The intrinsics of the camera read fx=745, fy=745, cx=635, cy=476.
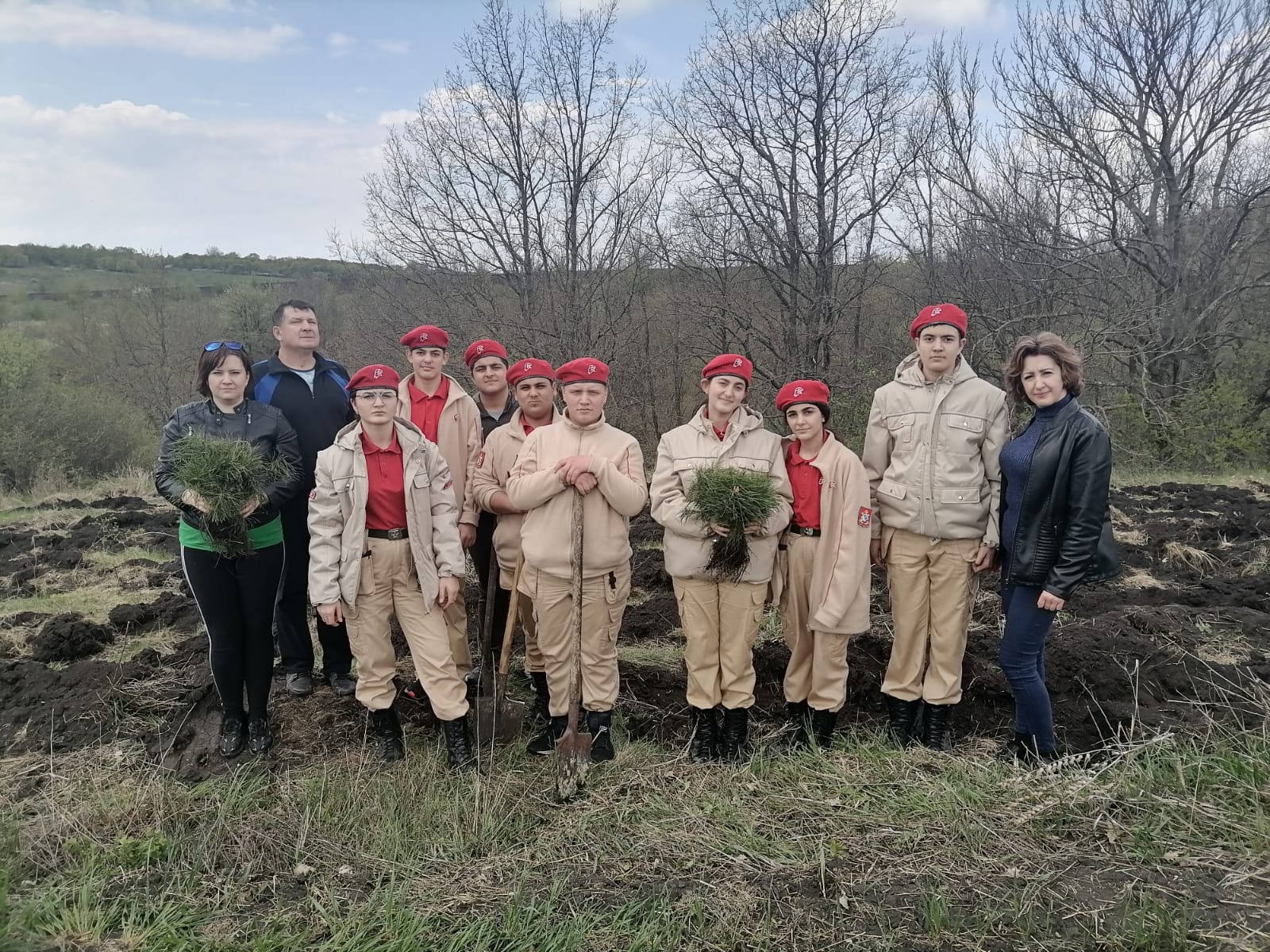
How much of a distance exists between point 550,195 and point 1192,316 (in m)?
15.1

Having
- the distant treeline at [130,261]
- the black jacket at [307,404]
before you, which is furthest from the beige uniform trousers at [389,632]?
the distant treeline at [130,261]

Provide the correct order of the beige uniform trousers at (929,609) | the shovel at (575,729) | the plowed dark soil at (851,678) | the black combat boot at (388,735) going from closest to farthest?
the shovel at (575,729) < the beige uniform trousers at (929,609) < the black combat boot at (388,735) < the plowed dark soil at (851,678)

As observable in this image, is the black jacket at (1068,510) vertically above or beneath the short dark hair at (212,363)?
beneath

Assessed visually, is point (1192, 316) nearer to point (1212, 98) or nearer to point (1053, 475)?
point (1212, 98)

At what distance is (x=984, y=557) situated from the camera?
3789mm

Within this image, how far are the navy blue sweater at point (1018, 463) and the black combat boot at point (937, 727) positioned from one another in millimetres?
980

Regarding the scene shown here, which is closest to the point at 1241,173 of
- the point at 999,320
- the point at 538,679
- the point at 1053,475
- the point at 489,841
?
the point at 999,320

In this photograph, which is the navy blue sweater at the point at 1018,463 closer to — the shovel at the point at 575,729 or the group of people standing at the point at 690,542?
the group of people standing at the point at 690,542

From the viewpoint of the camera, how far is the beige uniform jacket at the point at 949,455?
3736 millimetres

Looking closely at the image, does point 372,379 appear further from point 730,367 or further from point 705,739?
point 705,739

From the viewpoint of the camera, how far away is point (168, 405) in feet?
82.0

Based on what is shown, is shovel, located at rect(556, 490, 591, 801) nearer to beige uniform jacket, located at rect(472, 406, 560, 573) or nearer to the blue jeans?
beige uniform jacket, located at rect(472, 406, 560, 573)

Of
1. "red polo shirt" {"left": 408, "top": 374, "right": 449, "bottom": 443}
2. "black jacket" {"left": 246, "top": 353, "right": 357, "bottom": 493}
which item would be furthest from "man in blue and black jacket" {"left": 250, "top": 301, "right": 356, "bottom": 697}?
"red polo shirt" {"left": 408, "top": 374, "right": 449, "bottom": 443}

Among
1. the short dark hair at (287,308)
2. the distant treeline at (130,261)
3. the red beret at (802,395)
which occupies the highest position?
the distant treeline at (130,261)
